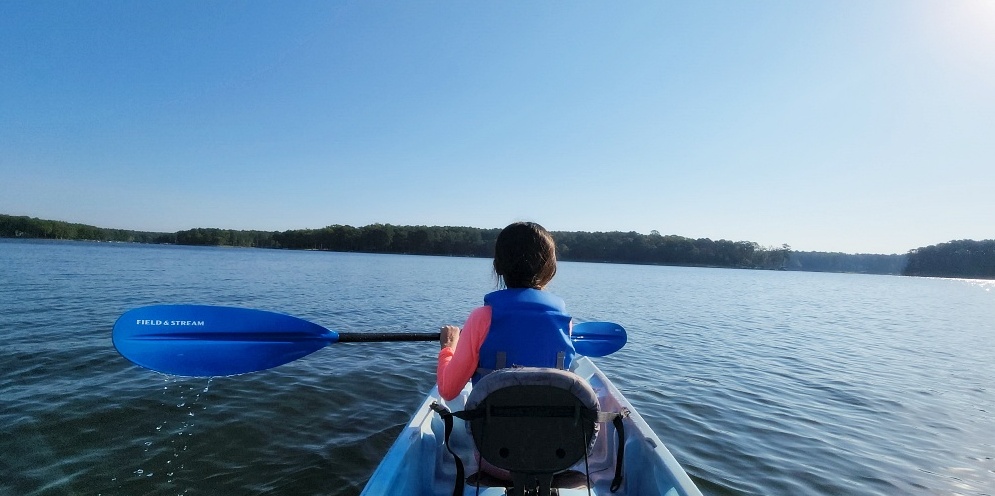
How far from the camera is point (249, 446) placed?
4504mm

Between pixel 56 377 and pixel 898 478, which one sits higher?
pixel 56 377

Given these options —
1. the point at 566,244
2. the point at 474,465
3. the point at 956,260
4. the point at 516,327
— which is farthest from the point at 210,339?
the point at 956,260

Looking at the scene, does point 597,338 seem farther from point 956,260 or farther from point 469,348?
point 956,260

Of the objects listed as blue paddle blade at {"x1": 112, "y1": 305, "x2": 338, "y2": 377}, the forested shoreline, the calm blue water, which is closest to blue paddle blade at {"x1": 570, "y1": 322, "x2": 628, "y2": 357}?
the calm blue water

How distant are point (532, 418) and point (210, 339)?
373 centimetres

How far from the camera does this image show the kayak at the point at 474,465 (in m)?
2.62

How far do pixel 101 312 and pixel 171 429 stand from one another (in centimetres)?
795

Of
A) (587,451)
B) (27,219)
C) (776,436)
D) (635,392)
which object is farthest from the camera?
(27,219)

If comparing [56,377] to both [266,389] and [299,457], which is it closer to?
[266,389]

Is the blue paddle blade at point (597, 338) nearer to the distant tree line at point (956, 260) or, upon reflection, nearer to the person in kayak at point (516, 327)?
the person in kayak at point (516, 327)

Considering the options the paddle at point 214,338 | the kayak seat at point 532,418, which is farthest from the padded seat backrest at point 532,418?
the paddle at point 214,338

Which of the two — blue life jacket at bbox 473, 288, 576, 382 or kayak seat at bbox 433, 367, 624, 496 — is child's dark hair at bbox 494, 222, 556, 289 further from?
kayak seat at bbox 433, 367, 624, 496

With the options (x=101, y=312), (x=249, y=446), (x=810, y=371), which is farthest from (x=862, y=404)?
(x=101, y=312)

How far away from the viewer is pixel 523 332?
2328 millimetres
